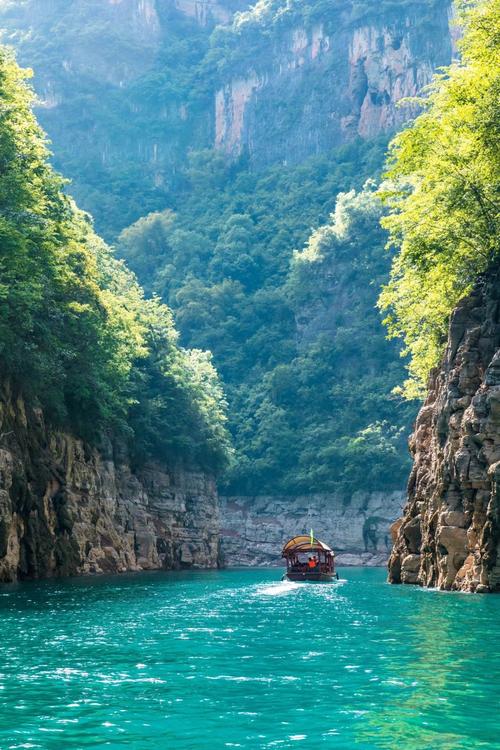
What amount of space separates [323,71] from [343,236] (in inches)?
1873

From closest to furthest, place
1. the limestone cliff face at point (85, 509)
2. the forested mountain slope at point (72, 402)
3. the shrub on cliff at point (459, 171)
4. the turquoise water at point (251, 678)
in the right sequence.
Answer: the turquoise water at point (251, 678) < the shrub on cliff at point (459, 171) < the forested mountain slope at point (72, 402) < the limestone cliff face at point (85, 509)

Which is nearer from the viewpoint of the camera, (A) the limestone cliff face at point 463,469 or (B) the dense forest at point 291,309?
(A) the limestone cliff face at point 463,469

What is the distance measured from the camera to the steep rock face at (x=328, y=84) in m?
153

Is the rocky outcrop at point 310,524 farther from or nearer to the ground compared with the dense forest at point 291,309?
nearer to the ground

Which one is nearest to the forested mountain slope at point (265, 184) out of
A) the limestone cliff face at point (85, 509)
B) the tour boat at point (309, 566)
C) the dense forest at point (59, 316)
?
the limestone cliff face at point (85, 509)

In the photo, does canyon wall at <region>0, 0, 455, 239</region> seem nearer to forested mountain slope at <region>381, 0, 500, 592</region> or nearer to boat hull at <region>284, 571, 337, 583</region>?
boat hull at <region>284, 571, 337, 583</region>

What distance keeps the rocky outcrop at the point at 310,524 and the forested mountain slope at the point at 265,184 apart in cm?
175

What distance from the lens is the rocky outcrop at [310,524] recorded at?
102125 mm

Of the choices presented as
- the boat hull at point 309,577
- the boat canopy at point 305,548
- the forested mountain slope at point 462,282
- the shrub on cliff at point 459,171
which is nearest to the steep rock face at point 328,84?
the boat canopy at point 305,548

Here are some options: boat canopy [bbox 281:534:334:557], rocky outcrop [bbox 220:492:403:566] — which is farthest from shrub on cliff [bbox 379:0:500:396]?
rocky outcrop [bbox 220:492:403:566]

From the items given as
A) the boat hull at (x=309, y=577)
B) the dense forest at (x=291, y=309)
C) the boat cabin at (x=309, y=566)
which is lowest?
the boat hull at (x=309, y=577)

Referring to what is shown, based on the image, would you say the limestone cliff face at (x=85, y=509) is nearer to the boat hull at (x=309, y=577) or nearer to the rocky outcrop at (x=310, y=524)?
the boat hull at (x=309, y=577)

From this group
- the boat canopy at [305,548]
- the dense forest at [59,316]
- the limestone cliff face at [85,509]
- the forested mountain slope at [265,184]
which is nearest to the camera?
the dense forest at [59,316]

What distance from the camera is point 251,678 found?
49.5 feet
